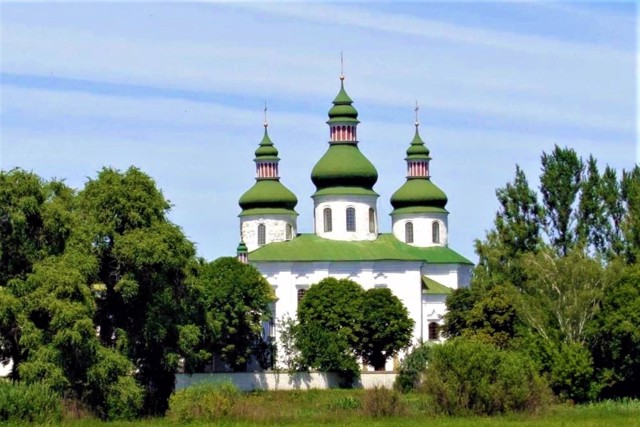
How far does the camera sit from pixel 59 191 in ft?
180

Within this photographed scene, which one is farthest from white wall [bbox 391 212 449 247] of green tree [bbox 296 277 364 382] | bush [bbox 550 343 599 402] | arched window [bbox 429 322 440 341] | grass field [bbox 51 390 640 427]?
grass field [bbox 51 390 640 427]

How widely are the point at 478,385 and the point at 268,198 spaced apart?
141 feet

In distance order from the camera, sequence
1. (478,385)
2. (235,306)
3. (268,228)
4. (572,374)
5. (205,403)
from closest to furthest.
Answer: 1. (205,403)
2. (478,385)
3. (572,374)
4. (235,306)
5. (268,228)

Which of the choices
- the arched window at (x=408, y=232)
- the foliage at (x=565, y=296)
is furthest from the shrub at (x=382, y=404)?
the arched window at (x=408, y=232)

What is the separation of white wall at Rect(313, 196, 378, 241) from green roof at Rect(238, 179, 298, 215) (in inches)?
120

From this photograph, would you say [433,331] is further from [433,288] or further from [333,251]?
[333,251]

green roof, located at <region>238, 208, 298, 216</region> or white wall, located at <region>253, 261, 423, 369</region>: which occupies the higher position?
green roof, located at <region>238, 208, 298, 216</region>

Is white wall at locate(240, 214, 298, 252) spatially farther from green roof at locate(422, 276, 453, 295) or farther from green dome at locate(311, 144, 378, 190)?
green roof at locate(422, 276, 453, 295)

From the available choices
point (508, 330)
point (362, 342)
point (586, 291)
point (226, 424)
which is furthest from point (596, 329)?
point (226, 424)

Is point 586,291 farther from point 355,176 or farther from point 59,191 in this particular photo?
point 355,176

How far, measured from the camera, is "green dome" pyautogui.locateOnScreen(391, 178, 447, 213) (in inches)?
3625

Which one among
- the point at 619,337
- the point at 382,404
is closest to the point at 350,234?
the point at 619,337

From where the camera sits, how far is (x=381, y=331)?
7694 centimetres

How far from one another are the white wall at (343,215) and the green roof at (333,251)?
35cm
